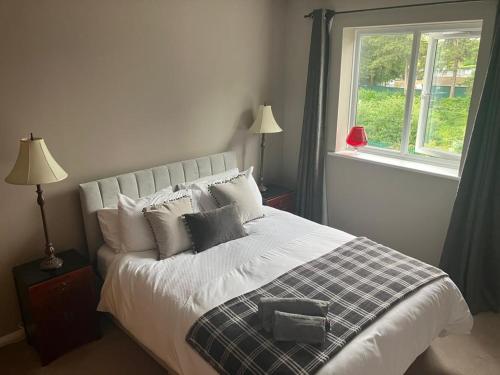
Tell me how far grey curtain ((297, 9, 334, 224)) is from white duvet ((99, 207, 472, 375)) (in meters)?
1.04

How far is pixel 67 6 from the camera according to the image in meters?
2.52

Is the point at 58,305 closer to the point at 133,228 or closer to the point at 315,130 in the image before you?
the point at 133,228

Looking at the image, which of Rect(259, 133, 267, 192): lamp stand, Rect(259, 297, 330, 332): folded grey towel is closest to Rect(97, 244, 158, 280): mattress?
Rect(259, 297, 330, 332): folded grey towel

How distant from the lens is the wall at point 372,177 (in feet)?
10.3

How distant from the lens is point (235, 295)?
2.14 meters

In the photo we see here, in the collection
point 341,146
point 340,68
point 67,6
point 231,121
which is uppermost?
point 67,6

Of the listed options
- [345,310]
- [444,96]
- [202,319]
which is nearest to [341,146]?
[444,96]

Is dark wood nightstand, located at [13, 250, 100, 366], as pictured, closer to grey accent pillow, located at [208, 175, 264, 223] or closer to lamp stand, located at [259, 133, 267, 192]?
grey accent pillow, located at [208, 175, 264, 223]

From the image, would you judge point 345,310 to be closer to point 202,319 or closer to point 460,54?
point 202,319

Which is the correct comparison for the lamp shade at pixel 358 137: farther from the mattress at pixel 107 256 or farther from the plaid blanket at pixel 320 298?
the mattress at pixel 107 256

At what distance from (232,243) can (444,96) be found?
2226mm

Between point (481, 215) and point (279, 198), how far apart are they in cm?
175

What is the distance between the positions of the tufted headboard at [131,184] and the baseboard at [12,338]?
2.20ft

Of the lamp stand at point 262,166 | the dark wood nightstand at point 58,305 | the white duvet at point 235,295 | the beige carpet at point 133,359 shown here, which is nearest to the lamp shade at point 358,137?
the lamp stand at point 262,166
